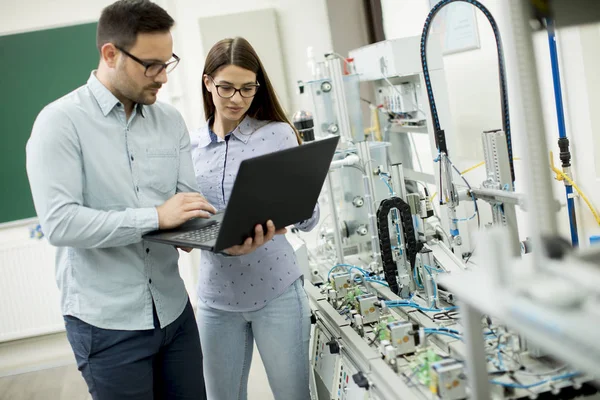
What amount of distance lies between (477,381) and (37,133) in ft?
3.56

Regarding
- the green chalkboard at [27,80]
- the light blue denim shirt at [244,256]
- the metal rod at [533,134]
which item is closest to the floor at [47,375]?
the green chalkboard at [27,80]

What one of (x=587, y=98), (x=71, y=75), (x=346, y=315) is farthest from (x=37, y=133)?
(x=71, y=75)

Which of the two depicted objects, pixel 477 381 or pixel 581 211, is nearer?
pixel 477 381

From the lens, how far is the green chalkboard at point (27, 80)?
4336 mm

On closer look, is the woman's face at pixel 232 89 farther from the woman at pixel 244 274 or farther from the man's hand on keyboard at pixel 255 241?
the man's hand on keyboard at pixel 255 241

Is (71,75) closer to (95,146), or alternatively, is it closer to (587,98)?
(95,146)

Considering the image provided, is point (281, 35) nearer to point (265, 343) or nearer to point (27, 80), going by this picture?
point (27, 80)

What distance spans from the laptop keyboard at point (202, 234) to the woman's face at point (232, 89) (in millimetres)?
455

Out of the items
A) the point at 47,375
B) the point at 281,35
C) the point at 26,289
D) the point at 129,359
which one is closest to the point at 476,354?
the point at 129,359

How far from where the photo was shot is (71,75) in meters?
4.41

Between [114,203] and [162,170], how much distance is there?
0.54 feet

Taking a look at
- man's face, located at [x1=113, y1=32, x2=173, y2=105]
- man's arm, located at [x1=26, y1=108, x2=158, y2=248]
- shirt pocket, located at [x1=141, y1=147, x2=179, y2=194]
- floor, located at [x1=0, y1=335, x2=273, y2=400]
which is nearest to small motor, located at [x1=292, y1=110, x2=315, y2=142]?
shirt pocket, located at [x1=141, y1=147, x2=179, y2=194]

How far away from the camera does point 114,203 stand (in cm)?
150

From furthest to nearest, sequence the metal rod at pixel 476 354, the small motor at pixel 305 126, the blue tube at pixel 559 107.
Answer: the small motor at pixel 305 126 → the blue tube at pixel 559 107 → the metal rod at pixel 476 354
